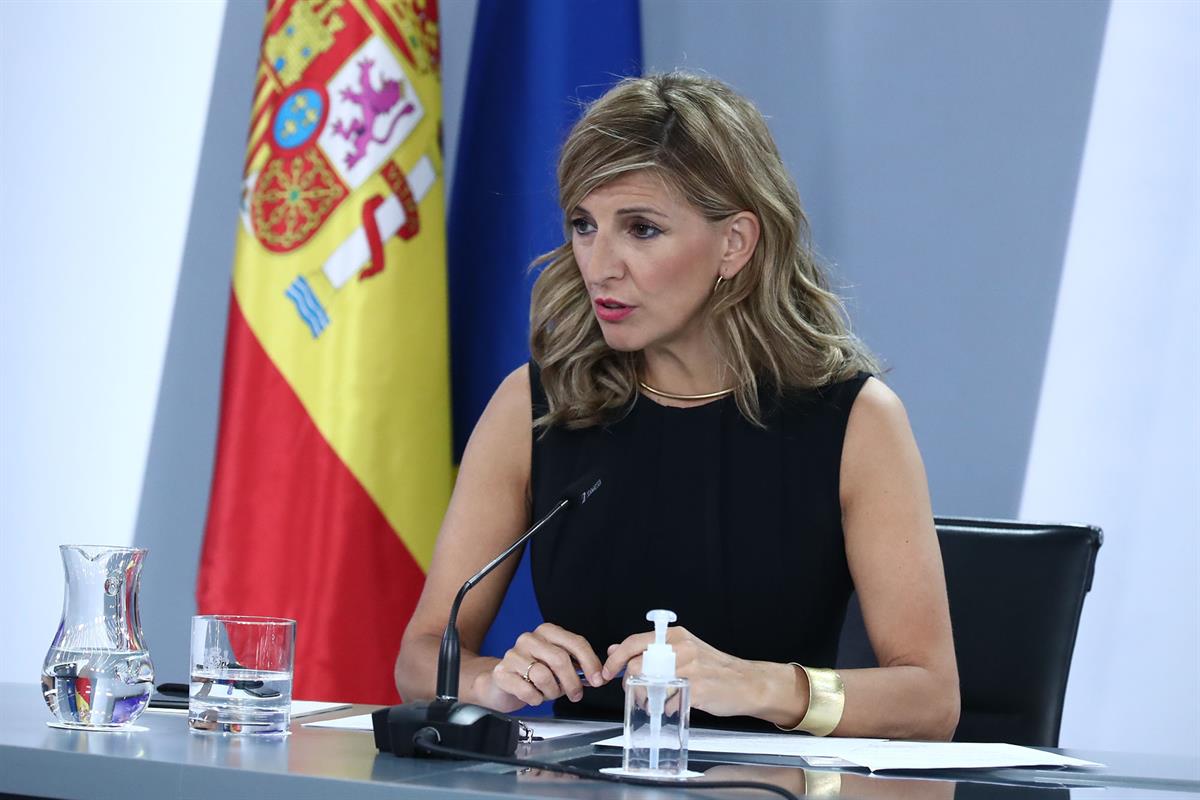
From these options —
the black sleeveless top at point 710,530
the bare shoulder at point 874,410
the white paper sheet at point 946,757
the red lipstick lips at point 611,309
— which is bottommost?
the white paper sheet at point 946,757

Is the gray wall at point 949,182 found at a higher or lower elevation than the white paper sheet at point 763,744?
higher

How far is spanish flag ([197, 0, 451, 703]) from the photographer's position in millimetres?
2445

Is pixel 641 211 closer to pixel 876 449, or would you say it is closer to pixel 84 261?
pixel 876 449

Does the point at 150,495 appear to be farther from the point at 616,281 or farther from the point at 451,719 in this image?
the point at 451,719

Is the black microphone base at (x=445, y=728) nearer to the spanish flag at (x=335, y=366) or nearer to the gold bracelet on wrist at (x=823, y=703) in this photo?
the gold bracelet on wrist at (x=823, y=703)

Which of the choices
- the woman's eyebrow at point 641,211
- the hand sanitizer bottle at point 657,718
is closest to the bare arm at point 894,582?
the woman's eyebrow at point 641,211

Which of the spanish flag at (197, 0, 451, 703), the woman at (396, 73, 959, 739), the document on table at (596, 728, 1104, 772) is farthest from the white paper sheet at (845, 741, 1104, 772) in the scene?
the spanish flag at (197, 0, 451, 703)

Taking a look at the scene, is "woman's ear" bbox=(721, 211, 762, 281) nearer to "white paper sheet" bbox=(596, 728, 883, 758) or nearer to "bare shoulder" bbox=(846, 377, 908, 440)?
"bare shoulder" bbox=(846, 377, 908, 440)

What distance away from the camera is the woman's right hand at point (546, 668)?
1.31m

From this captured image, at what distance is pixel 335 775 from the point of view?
0.92 meters

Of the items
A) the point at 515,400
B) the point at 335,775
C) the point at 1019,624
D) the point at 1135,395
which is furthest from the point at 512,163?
the point at 335,775

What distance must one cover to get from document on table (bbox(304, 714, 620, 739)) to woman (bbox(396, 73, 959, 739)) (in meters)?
A: 0.29

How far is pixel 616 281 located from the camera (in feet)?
5.79

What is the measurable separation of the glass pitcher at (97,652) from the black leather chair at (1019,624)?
0.98 m
